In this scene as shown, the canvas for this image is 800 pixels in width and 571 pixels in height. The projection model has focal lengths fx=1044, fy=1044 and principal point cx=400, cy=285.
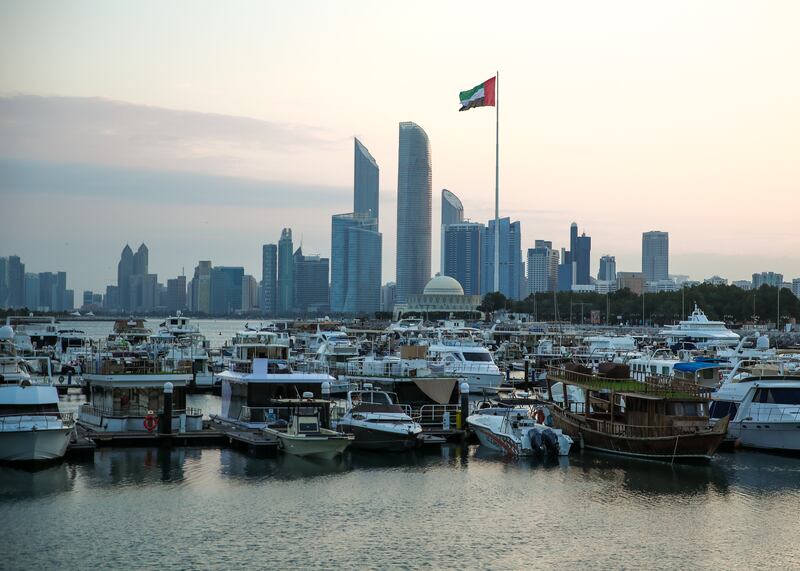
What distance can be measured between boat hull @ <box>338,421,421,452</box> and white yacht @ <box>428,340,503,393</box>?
23821 mm

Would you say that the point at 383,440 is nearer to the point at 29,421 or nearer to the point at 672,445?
the point at 672,445

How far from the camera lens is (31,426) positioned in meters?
40.3

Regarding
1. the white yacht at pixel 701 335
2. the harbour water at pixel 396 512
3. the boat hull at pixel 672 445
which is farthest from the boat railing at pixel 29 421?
the white yacht at pixel 701 335

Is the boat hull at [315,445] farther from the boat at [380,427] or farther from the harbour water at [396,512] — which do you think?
the boat at [380,427]

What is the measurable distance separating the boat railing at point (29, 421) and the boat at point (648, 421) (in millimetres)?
23047

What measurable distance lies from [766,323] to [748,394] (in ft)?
439

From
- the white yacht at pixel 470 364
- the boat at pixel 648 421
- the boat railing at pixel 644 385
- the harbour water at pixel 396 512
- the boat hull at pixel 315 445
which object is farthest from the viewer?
the white yacht at pixel 470 364

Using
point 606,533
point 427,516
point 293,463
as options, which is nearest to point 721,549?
point 606,533

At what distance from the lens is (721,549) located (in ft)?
103

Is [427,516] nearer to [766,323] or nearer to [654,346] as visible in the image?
[654,346]

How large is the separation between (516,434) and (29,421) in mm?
20472

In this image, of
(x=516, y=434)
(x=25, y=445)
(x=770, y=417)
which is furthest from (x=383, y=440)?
(x=770, y=417)

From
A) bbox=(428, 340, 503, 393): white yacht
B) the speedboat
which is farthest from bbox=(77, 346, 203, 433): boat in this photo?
bbox=(428, 340, 503, 393): white yacht

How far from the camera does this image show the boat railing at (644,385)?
1762 inches
